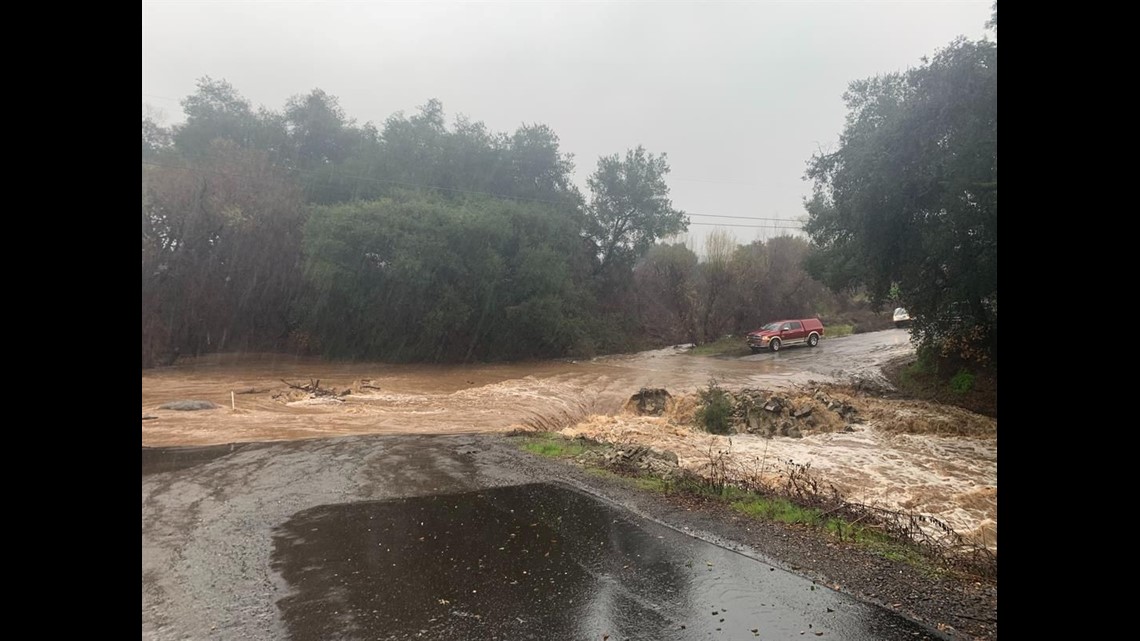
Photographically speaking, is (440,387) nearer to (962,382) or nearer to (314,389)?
(314,389)

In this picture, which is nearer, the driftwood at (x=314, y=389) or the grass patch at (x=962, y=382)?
the grass patch at (x=962, y=382)

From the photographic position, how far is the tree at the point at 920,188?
38.7 ft

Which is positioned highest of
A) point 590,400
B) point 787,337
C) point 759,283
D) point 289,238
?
point 289,238

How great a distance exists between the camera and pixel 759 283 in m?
28.1

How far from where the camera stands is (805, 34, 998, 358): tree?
1178 cm

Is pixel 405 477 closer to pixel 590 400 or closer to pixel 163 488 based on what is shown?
pixel 163 488

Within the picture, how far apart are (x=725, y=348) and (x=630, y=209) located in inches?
597

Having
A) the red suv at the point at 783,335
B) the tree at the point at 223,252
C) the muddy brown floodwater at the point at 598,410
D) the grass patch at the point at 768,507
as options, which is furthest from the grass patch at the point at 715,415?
the tree at the point at 223,252

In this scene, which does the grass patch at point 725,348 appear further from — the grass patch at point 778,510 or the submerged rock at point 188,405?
the grass patch at point 778,510

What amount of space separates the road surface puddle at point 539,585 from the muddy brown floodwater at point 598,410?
12.1ft

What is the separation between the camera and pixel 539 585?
4402 millimetres

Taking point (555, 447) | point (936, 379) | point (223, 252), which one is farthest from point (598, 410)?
point (223, 252)

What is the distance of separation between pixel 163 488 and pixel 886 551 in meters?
9.10
